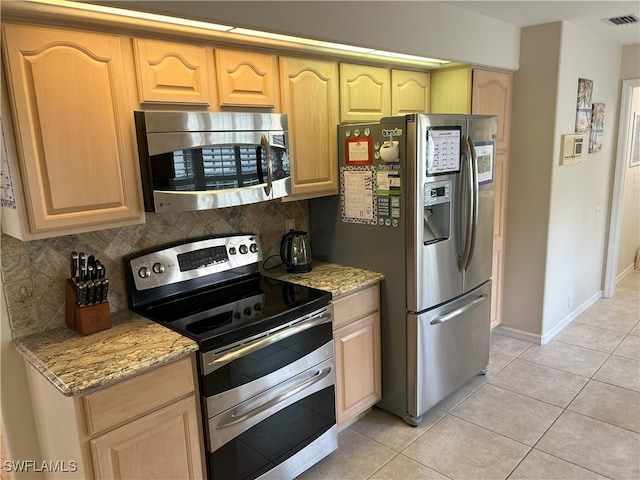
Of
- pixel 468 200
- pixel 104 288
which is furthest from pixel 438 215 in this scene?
pixel 104 288

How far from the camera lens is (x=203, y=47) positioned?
1954 mm

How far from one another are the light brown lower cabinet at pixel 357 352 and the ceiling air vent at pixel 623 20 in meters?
2.53

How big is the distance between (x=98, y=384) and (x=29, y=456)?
821mm

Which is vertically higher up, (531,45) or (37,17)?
(531,45)

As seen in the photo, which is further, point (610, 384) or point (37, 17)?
point (610, 384)

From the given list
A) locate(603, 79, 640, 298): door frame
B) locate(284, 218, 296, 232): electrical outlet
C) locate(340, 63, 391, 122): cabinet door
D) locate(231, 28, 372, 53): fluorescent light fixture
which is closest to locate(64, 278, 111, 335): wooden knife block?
locate(284, 218, 296, 232): electrical outlet

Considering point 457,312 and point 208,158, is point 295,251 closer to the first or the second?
point 208,158

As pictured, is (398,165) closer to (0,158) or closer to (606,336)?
(0,158)

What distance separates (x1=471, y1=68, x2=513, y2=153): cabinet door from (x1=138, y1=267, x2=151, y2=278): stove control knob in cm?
236

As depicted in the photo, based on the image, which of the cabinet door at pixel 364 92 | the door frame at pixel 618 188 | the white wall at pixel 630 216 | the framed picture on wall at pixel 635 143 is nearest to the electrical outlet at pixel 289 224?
the cabinet door at pixel 364 92

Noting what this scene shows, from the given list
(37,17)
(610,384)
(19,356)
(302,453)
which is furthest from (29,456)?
(610,384)

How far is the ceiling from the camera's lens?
2.79 meters

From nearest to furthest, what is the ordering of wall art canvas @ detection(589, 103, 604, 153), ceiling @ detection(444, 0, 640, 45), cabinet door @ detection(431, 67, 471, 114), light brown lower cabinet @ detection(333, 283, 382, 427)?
light brown lower cabinet @ detection(333, 283, 382, 427) < ceiling @ detection(444, 0, 640, 45) < cabinet door @ detection(431, 67, 471, 114) < wall art canvas @ detection(589, 103, 604, 153)

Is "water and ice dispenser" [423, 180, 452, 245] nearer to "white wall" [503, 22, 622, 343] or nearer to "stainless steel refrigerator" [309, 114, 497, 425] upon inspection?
"stainless steel refrigerator" [309, 114, 497, 425]
